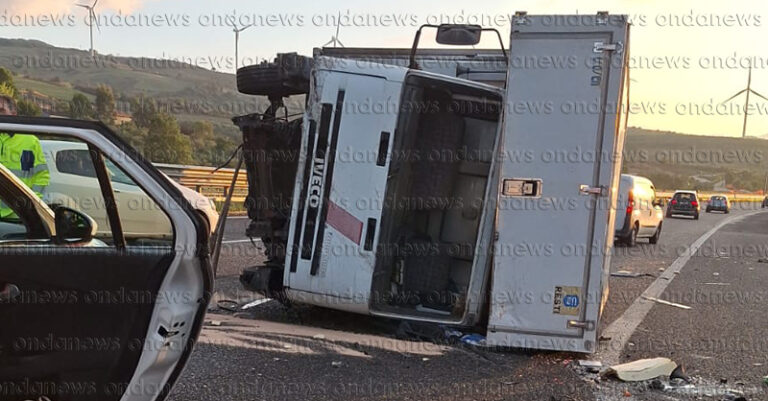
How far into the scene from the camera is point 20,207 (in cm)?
310

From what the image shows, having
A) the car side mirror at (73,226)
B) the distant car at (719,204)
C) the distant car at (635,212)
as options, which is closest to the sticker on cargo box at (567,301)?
the car side mirror at (73,226)

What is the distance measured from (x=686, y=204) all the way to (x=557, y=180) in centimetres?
2843

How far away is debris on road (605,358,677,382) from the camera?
4414mm

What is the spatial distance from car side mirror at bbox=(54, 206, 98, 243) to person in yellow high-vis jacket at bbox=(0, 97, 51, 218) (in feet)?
2.46

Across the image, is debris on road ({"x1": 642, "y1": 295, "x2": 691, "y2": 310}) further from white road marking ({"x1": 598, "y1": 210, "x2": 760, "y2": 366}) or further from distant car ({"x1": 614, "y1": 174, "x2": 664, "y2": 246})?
distant car ({"x1": 614, "y1": 174, "x2": 664, "y2": 246})

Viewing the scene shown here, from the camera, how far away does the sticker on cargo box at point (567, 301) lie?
4723 mm

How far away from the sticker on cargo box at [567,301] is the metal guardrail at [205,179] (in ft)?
33.9

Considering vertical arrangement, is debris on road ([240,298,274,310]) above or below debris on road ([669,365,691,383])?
below

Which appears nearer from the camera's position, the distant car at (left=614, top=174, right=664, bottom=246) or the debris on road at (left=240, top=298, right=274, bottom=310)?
the debris on road at (left=240, top=298, right=274, bottom=310)

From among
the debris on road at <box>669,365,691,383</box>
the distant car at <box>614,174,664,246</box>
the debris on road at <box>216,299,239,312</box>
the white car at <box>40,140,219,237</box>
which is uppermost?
the distant car at <box>614,174,664,246</box>

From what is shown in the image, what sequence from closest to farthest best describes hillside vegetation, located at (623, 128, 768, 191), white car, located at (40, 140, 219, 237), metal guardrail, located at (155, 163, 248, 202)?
white car, located at (40, 140, 219, 237)
metal guardrail, located at (155, 163, 248, 202)
hillside vegetation, located at (623, 128, 768, 191)

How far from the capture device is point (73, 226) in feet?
9.39

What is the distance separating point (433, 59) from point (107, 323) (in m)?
4.22

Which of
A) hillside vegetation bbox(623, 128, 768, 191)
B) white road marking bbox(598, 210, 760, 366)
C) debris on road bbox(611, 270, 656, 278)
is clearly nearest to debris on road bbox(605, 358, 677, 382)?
white road marking bbox(598, 210, 760, 366)
